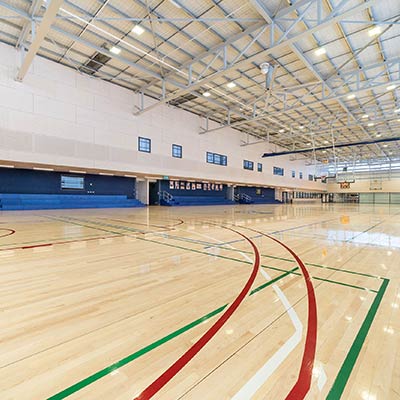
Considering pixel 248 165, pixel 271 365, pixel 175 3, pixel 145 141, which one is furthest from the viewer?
pixel 248 165

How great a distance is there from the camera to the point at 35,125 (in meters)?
13.1

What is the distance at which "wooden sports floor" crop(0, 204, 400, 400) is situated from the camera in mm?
1369

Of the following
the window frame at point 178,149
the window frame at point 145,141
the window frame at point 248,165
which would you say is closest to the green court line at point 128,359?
the window frame at point 145,141

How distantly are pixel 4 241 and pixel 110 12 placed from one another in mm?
9752

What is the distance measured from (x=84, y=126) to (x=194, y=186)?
12.9 m

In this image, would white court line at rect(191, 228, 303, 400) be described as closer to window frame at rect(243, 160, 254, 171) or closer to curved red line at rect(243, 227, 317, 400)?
curved red line at rect(243, 227, 317, 400)

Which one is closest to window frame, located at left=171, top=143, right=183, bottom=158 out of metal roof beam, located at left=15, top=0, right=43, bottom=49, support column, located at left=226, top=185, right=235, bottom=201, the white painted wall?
the white painted wall

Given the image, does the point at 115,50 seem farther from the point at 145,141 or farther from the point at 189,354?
the point at 189,354

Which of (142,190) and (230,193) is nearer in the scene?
(142,190)

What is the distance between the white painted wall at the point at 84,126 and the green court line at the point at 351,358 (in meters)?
15.9

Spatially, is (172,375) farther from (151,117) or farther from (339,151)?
(339,151)

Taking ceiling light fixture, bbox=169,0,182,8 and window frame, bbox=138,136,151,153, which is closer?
ceiling light fixture, bbox=169,0,182,8

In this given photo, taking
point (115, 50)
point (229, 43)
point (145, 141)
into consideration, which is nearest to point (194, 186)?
point (145, 141)

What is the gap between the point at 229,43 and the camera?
10883 millimetres
